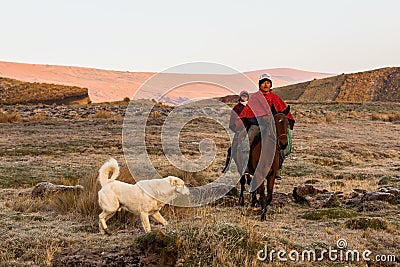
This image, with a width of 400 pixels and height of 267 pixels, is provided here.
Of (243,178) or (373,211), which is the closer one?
(373,211)

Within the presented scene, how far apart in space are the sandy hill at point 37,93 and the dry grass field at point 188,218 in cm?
2496

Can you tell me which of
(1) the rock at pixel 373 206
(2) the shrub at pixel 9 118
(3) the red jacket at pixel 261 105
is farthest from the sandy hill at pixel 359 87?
(3) the red jacket at pixel 261 105

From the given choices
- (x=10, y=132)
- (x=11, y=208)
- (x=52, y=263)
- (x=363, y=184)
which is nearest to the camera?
(x=52, y=263)

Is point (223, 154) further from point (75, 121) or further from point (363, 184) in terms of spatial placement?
point (75, 121)

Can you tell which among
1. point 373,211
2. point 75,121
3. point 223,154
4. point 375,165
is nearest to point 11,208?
point 373,211

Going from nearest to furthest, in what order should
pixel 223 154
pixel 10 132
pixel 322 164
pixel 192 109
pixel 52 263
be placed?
pixel 52 263, pixel 322 164, pixel 223 154, pixel 10 132, pixel 192 109

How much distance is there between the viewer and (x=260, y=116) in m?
8.76

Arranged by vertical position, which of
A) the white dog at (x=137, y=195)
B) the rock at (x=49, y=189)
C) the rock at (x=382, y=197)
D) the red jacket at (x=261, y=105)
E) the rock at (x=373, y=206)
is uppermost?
the red jacket at (x=261, y=105)

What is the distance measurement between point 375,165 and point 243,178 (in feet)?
29.5

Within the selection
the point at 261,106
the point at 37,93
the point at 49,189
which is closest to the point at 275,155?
the point at 261,106

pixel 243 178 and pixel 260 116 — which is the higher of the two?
pixel 260 116

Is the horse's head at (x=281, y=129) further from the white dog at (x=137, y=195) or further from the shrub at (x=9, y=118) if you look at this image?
the shrub at (x=9, y=118)

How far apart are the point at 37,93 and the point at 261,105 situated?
129 ft

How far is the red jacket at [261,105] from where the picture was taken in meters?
8.80
